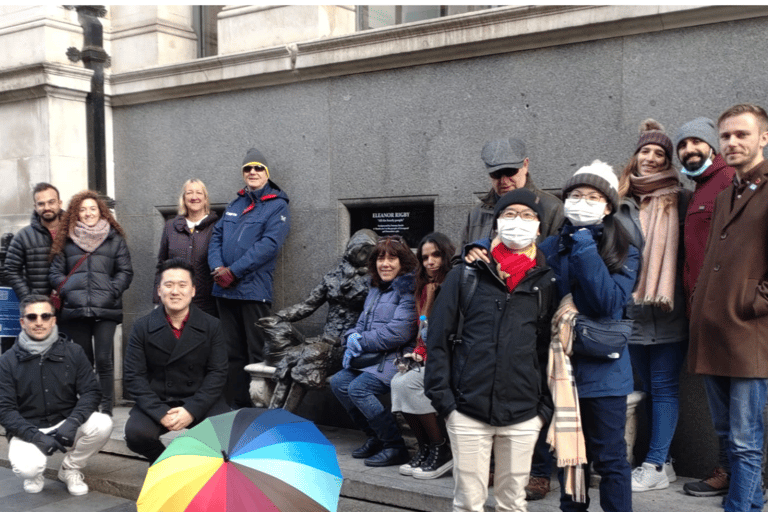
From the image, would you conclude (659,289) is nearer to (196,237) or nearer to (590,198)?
(590,198)

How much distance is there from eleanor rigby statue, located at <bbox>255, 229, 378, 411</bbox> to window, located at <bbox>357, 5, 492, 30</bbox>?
2.06m

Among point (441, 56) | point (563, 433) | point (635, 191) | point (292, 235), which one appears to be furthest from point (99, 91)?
point (563, 433)

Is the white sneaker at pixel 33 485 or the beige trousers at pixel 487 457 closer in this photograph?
the beige trousers at pixel 487 457

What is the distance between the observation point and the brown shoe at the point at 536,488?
4.99 meters

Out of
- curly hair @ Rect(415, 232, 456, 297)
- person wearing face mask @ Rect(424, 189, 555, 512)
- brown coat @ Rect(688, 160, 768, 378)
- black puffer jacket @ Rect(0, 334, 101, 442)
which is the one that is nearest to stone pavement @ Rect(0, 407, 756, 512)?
black puffer jacket @ Rect(0, 334, 101, 442)

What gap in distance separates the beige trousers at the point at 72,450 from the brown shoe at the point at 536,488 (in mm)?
2888

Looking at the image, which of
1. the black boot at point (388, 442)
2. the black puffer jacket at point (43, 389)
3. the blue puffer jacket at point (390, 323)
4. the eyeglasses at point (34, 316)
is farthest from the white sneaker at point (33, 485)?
the blue puffer jacket at point (390, 323)

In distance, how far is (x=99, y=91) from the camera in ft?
29.9

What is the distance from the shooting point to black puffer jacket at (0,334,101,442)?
19.3ft

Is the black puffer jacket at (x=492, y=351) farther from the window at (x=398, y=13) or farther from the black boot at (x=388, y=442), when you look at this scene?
the window at (x=398, y=13)

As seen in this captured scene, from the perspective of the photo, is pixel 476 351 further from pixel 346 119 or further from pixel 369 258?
pixel 346 119

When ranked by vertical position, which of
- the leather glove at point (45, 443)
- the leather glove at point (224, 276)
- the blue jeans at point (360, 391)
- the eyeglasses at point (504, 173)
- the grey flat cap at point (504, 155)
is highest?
the grey flat cap at point (504, 155)

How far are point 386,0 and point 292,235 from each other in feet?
7.34

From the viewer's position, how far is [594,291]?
4098mm
